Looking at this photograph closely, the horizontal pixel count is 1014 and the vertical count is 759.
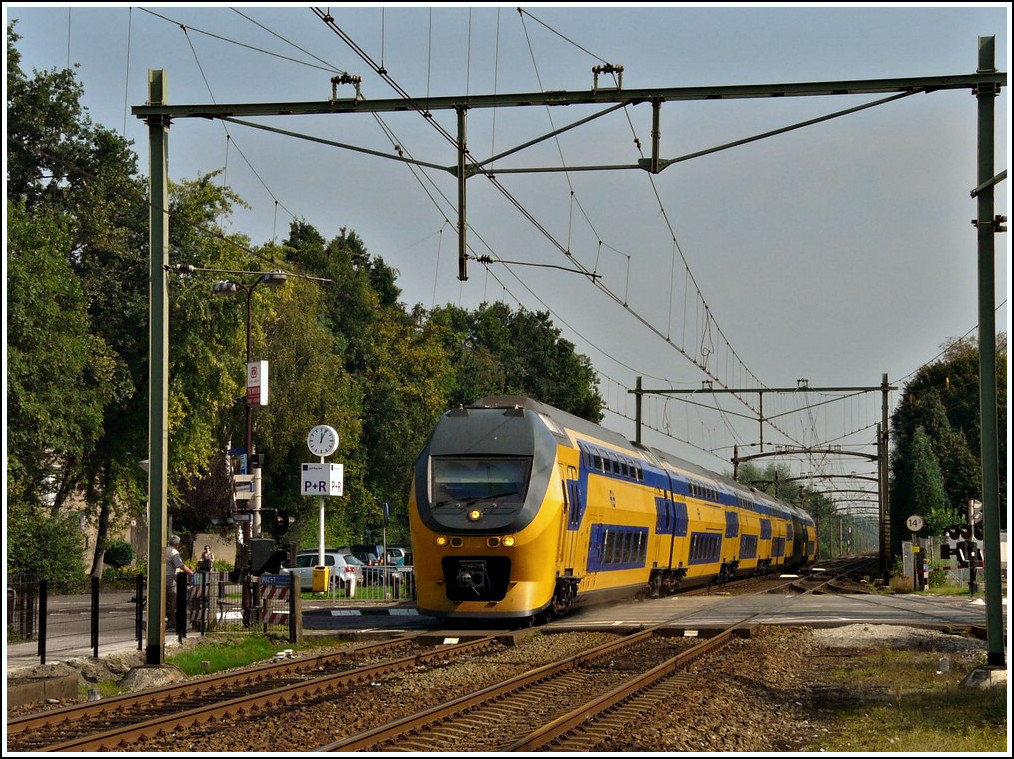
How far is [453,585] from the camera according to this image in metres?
23.4

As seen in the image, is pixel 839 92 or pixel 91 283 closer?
pixel 839 92

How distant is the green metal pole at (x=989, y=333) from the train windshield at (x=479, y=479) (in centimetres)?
867

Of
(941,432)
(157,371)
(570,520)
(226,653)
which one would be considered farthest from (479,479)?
(941,432)

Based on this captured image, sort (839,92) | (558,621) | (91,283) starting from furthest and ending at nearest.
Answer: (91,283) < (558,621) < (839,92)

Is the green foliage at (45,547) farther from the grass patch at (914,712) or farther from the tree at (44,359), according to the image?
the grass patch at (914,712)

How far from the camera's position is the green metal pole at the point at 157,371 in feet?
59.0

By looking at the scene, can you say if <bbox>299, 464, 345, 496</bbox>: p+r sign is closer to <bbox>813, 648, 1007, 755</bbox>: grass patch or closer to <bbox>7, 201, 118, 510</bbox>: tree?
<bbox>7, 201, 118, 510</bbox>: tree

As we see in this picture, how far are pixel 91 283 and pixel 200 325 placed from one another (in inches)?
164

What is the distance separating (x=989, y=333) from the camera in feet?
54.5

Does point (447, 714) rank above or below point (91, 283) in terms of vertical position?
below

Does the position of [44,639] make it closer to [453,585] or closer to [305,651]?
[305,651]

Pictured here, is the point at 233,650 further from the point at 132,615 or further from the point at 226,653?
the point at 132,615

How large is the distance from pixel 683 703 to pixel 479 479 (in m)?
9.53

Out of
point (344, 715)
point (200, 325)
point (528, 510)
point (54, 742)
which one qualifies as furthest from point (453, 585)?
point (200, 325)
